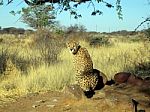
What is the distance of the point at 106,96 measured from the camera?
23.4 feet

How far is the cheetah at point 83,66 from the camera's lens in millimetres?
7588

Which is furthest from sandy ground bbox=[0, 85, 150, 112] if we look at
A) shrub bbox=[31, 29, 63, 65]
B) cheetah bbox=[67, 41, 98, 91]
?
shrub bbox=[31, 29, 63, 65]

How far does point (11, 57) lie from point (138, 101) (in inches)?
320

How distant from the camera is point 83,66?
7684 mm

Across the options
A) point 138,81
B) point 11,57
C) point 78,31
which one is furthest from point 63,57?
point 78,31

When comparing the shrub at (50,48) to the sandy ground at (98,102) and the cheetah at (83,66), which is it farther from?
the cheetah at (83,66)

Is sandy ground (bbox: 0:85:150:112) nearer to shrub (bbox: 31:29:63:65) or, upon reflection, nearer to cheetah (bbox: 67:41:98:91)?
cheetah (bbox: 67:41:98:91)

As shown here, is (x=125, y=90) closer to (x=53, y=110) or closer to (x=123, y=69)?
(x=53, y=110)

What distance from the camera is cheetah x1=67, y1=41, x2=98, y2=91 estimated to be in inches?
299

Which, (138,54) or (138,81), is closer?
(138,81)

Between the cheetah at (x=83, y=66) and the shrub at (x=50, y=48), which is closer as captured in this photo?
the cheetah at (x=83, y=66)

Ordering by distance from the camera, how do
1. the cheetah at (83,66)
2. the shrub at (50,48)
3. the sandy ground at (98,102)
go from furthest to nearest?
the shrub at (50,48) → the cheetah at (83,66) → the sandy ground at (98,102)

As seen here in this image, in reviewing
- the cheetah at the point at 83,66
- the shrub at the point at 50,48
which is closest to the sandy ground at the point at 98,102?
the cheetah at the point at 83,66

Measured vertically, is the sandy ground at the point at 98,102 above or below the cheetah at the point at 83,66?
below
